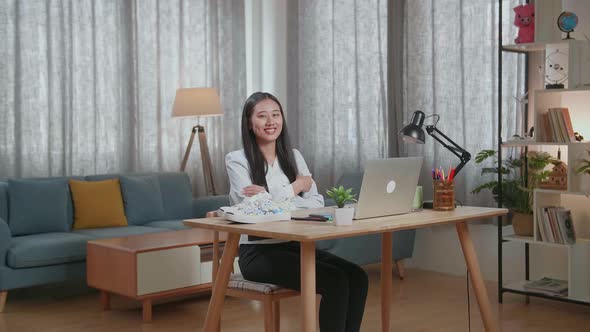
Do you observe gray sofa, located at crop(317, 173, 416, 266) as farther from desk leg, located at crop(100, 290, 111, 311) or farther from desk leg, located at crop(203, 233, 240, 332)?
desk leg, located at crop(203, 233, 240, 332)

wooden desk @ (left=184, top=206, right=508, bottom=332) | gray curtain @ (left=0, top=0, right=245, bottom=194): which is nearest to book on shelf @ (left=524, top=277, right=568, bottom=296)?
wooden desk @ (left=184, top=206, right=508, bottom=332)

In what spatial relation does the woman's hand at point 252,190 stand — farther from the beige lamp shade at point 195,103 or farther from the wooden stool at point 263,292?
the beige lamp shade at point 195,103

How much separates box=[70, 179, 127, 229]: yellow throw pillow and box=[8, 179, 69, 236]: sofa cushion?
0.35ft

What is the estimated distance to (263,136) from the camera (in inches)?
133

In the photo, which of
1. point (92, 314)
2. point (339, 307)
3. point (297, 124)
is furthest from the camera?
point (297, 124)

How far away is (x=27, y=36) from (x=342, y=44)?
239cm

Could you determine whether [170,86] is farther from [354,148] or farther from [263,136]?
[263,136]

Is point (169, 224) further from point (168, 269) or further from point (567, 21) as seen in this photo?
point (567, 21)

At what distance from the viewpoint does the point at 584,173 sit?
4.32 metres

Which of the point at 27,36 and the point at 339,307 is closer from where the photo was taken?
the point at 339,307


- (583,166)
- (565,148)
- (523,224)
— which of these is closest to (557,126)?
(583,166)

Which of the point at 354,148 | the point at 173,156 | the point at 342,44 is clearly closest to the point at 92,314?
the point at 173,156

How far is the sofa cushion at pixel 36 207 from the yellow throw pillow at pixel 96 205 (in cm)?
11

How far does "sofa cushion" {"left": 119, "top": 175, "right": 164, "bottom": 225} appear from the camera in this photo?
5.61m
